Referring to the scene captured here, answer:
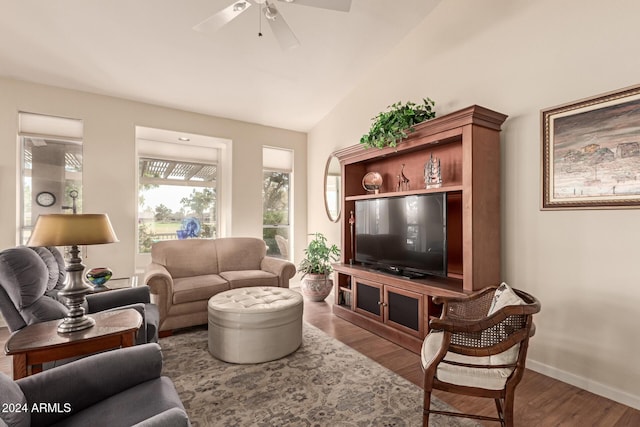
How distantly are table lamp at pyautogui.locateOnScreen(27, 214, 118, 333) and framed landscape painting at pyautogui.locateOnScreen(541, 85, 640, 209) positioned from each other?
10.5ft

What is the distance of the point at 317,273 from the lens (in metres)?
4.40

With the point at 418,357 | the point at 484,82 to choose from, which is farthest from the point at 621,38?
the point at 418,357

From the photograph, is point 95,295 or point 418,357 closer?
point 95,295

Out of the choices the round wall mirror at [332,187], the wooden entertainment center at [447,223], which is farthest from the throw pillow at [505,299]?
the round wall mirror at [332,187]

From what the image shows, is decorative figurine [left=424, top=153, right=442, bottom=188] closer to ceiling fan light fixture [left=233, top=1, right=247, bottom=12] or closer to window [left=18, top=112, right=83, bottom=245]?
ceiling fan light fixture [left=233, top=1, right=247, bottom=12]

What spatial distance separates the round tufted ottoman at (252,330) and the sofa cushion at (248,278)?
2.70ft

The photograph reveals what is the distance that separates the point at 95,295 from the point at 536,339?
361 centimetres

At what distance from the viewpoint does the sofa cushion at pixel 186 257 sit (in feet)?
12.2

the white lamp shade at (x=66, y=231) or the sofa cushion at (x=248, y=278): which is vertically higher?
the white lamp shade at (x=66, y=231)

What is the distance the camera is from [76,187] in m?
3.80

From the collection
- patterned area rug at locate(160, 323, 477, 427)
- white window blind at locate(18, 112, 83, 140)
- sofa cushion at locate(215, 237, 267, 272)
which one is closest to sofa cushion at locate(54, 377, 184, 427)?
patterned area rug at locate(160, 323, 477, 427)

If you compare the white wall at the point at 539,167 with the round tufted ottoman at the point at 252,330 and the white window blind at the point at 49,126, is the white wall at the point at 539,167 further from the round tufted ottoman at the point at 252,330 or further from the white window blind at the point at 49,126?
the white window blind at the point at 49,126

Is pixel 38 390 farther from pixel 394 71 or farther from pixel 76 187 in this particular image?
pixel 394 71

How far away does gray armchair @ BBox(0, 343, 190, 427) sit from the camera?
41.4 inches
